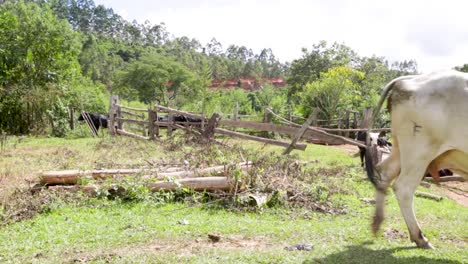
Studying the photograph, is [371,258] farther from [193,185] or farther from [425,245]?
Result: [193,185]

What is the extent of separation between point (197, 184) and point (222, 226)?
1.48m

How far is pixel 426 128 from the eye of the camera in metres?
4.30

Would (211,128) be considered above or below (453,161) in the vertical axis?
below

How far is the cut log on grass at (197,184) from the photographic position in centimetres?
656

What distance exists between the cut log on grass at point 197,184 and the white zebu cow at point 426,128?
2.79 meters

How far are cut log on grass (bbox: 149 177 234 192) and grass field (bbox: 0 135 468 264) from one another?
128mm

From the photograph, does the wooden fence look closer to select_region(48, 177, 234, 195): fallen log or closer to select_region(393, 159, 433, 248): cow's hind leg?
select_region(48, 177, 234, 195): fallen log

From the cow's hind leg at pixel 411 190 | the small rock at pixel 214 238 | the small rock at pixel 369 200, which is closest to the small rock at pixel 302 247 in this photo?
the small rock at pixel 214 238

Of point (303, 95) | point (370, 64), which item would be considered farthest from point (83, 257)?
point (370, 64)

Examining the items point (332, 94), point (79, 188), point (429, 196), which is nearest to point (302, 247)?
point (79, 188)

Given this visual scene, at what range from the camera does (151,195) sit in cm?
650

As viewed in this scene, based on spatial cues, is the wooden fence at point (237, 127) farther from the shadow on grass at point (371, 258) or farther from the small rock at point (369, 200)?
the shadow on grass at point (371, 258)

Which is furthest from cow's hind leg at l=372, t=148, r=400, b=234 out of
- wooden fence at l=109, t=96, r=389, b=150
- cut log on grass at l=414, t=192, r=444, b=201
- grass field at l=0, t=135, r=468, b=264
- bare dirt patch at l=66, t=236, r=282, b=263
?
wooden fence at l=109, t=96, r=389, b=150

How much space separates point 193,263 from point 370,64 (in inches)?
1311
